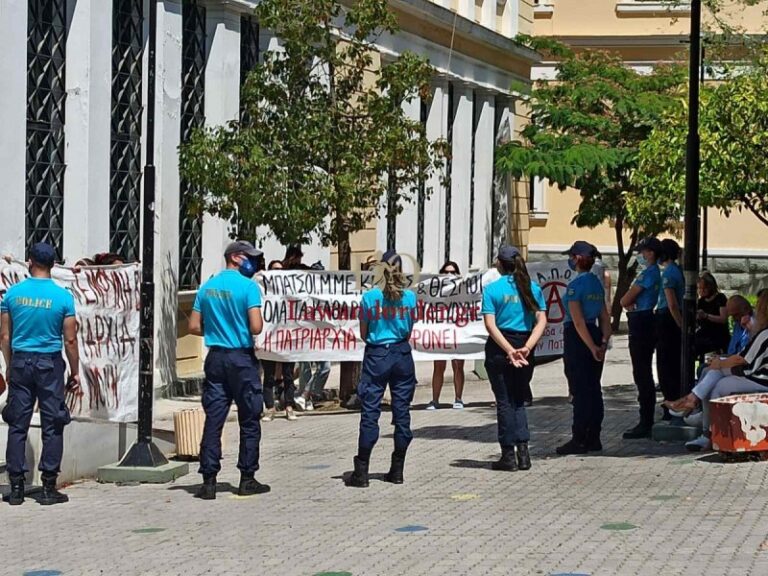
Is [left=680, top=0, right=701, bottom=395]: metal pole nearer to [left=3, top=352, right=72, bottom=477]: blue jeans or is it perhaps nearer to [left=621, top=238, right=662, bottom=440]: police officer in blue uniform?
[left=621, top=238, right=662, bottom=440]: police officer in blue uniform

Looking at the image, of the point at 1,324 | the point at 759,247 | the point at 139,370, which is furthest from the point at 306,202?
the point at 759,247

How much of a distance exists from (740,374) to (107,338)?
17.2 feet

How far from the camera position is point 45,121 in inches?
703

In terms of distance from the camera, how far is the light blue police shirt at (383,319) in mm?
12320

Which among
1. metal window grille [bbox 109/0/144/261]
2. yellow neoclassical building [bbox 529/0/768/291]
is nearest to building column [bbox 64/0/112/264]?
metal window grille [bbox 109/0/144/261]

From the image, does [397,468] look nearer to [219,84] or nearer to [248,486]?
[248,486]

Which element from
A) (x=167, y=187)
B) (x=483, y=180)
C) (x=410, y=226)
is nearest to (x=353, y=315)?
(x=167, y=187)

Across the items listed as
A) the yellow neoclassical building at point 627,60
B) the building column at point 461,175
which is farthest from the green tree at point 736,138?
the yellow neoclassical building at point 627,60

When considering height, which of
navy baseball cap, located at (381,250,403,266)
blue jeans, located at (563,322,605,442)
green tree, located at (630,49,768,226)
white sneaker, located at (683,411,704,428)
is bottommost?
white sneaker, located at (683,411,704,428)

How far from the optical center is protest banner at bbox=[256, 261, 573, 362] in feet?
60.2

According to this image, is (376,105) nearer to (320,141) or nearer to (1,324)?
(320,141)

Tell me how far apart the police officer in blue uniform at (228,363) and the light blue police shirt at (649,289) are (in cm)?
456

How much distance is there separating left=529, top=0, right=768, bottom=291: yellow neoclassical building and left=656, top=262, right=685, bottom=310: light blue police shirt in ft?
83.2

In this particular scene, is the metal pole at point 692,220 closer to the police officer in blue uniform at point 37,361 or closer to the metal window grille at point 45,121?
the police officer in blue uniform at point 37,361
